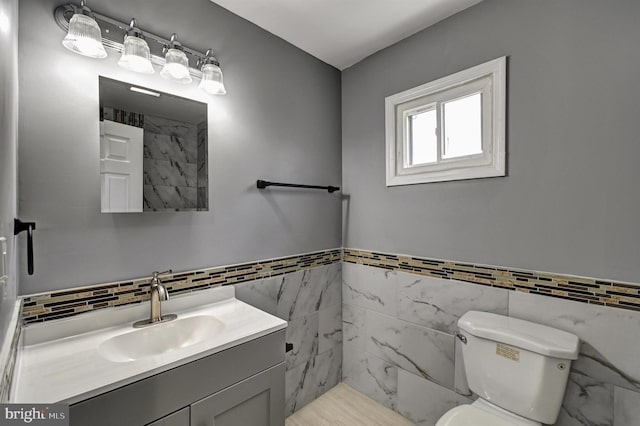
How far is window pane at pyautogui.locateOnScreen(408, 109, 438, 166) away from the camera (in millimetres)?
1797

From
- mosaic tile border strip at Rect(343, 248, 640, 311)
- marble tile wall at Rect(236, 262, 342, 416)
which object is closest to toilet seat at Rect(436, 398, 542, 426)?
mosaic tile border strip at Rect(343, 248, 640, 311)

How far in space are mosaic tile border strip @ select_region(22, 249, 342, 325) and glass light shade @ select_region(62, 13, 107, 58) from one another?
932mm

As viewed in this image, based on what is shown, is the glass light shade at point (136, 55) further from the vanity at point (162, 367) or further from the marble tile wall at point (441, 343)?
the marble tile wall at point (441, 343)

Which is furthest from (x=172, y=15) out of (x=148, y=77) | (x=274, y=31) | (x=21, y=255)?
(x=21, y=255)

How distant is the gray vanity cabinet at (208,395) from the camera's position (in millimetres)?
834

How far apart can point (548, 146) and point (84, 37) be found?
6.56ft

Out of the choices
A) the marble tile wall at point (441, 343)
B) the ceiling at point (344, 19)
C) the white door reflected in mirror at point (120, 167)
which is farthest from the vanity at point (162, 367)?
the ceiling at point (344, 19)

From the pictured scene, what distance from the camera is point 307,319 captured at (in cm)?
197

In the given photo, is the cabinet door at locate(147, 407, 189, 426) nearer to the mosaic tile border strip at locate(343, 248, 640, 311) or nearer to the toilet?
the toilet

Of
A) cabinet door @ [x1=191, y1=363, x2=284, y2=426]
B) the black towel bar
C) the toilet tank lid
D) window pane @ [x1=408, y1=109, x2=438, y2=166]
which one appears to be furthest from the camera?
window pane @ [x1=408, y1=109, x2=438, y2=166]

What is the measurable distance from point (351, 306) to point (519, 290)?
111cm

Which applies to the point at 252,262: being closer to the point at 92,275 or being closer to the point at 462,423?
the point at 92,275

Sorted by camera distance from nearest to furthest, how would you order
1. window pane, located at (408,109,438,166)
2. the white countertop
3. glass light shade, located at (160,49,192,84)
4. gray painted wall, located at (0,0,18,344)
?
gray painted wall, located at (0,0,18,344) < the white countertop < glass light shade, located at (160,49,192,84) < window pane, located at (408,109,438,166)

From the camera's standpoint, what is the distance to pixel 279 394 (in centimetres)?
124
